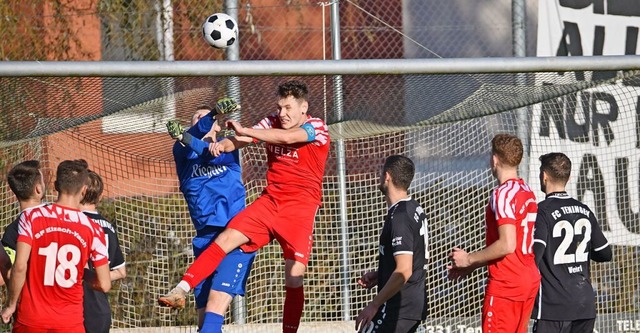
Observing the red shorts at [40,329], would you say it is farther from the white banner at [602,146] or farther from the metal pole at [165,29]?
the metal pole at [165,29]

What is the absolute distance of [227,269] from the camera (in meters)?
7.44

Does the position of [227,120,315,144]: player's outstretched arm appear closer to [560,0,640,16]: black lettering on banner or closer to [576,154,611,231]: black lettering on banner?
[576,154,611,231]: black lettering on banner

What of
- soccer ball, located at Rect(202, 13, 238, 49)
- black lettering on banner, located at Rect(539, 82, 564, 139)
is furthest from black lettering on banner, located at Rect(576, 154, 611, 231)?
soccer ball, located at Rect(202, 13, 238, 49)

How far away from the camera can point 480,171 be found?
9.54m

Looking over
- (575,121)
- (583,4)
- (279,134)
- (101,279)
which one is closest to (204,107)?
(279,134)

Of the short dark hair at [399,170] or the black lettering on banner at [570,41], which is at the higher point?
the black lettering on banner at [570,41]

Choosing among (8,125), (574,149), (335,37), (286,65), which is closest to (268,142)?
(286,65)

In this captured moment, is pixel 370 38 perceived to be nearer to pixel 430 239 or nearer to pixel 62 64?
pixel 430 239

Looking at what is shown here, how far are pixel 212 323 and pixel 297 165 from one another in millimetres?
1206

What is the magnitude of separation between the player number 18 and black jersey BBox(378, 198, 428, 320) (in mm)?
1837

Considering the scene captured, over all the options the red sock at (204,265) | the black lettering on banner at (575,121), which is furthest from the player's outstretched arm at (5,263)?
the black lettering on banner at (575,121)

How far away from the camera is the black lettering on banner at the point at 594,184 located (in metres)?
9.78

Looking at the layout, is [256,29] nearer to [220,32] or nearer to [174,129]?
[220,32]

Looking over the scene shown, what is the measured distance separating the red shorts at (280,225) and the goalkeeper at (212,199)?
0.32 meters
